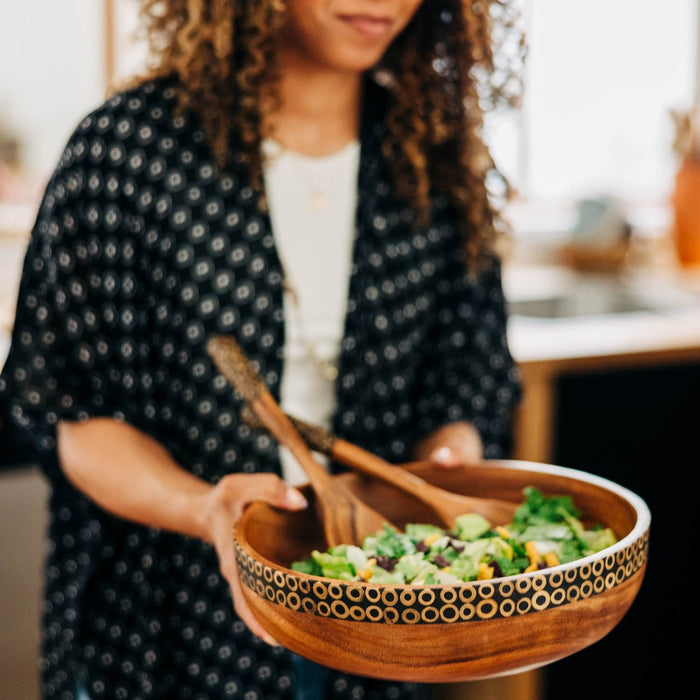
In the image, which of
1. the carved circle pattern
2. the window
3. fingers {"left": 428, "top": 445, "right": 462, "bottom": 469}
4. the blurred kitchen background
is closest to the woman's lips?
the blurred kitchen background

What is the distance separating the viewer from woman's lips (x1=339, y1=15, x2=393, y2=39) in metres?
0.93

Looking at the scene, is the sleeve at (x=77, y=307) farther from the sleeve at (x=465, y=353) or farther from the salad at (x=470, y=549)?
the sleeve at (x=465, y=353)

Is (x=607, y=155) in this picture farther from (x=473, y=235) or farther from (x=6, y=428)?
(x=6, y=428)

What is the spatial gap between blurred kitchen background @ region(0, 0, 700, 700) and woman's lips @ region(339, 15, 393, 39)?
31cm

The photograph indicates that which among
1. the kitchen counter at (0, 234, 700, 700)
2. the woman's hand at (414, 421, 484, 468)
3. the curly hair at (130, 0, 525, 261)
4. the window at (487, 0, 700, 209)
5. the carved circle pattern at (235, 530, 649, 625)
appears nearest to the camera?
the carved circle pattern at (235, 530, 649, 625)

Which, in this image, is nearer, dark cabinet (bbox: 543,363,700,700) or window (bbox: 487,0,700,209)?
dark cabinet (bbox: 543,363,700,700)

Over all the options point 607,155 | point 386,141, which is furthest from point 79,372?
point 607,155

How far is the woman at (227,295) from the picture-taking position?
3.09ft

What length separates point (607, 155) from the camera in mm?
3387

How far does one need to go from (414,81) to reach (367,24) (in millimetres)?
223

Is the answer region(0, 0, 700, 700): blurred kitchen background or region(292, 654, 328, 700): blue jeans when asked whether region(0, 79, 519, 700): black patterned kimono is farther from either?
region(0, 0, 700, 700): blurred kitchen background

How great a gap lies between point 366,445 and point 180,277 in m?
0.29

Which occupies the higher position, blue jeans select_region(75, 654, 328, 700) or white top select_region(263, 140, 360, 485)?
white top select_region(263, 140, 360, 485)

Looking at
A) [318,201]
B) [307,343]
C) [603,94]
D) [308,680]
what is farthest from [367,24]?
[603,94]
